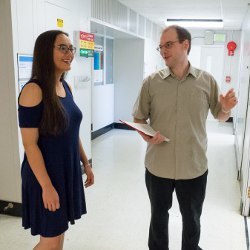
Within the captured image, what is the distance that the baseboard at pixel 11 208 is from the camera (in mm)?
2680

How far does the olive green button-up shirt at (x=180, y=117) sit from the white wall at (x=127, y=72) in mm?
4722

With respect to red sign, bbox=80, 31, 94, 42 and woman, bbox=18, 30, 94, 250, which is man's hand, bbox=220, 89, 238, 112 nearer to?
woman, bbox=18, 30, 94, 250

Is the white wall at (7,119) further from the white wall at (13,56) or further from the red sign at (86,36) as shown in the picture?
the red sign at (86,36)

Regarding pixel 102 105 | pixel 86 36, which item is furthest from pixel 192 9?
pixel 86 36

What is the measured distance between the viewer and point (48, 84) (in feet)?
4.46

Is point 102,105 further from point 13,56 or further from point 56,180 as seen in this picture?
point 56,180

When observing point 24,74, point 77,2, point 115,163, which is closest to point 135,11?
point 77,2

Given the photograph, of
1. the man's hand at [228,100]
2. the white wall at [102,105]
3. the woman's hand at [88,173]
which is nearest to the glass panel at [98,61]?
the white wall at [102,105]

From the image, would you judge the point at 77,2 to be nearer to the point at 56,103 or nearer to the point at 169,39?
the point at 169,39

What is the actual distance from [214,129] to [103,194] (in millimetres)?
4369

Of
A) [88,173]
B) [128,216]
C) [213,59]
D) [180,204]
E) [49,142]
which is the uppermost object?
[213,59]

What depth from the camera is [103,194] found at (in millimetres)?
3230

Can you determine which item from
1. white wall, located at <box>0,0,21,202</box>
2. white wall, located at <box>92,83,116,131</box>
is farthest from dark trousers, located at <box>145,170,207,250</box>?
white wall, located at <box>92,83,116,131</box>

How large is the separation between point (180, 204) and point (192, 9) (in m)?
4.34
